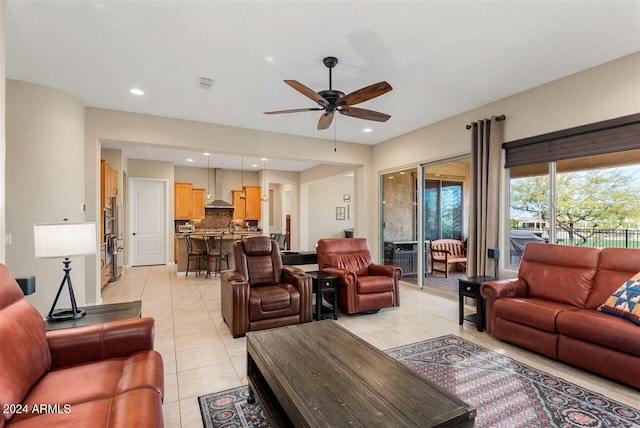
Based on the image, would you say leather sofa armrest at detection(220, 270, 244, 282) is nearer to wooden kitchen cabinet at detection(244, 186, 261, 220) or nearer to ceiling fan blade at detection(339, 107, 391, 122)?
ceiling fan blade at detection(339, 107, 391, 122)

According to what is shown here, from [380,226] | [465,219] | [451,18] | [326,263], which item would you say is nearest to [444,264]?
[465,219]

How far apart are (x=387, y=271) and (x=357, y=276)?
43 centimetres

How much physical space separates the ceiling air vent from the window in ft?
12.7

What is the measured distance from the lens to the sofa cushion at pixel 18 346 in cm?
132

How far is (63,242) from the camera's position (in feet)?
7.09

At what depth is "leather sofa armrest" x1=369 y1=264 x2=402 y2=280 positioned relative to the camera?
4273 mm

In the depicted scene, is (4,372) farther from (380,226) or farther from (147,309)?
(380,226)

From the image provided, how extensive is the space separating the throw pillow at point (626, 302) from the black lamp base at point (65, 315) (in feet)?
13.9

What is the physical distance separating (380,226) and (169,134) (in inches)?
168

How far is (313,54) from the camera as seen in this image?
2.97 meters

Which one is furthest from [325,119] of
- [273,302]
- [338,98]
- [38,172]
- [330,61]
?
[38,172]

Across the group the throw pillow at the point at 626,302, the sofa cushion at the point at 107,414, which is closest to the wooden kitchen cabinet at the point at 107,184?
the sofa cushion at the point at 107,414

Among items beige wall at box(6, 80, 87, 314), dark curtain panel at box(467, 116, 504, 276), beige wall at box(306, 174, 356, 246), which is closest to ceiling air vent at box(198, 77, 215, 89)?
beige wall at box(6, 80, 87, 314)

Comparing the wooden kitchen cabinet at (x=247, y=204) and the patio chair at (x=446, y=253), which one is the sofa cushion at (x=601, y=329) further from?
the wooden kitchen cabinet at (x=247, y=204)
